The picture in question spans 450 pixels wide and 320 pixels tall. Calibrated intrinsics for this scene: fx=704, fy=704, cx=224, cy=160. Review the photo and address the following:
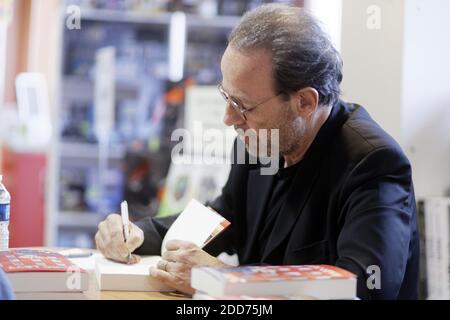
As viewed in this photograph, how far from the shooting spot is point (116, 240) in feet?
5.74

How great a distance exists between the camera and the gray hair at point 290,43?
5.58ft

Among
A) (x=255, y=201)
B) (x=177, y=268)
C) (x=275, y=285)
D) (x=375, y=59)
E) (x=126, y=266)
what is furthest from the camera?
(x=375, y=59)

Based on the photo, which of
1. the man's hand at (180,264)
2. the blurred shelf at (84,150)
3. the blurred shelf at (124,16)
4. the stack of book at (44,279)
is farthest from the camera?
the blurred shelf at (84,150)

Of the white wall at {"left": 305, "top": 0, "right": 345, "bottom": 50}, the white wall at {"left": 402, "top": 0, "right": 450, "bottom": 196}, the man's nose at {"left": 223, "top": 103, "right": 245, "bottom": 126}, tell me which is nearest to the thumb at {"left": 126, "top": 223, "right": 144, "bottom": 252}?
the man's nose at {"left": 223, "top": 103, "right": 245, "bottom": 126}

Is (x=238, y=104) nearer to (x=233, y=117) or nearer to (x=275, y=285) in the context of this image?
(x=233, y=117)

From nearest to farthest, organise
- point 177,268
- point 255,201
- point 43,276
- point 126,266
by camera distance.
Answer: point 43,276
point 177,268
point 126,266
point 255,201

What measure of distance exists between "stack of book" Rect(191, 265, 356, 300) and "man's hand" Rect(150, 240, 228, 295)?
1.00 ft

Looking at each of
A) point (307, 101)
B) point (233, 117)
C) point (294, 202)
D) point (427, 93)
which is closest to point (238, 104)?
point (233, 117)

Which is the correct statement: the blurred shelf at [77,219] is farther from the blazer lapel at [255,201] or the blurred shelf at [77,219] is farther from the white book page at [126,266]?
the white book page at [126,266]

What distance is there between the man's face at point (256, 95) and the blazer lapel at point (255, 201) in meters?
0.14

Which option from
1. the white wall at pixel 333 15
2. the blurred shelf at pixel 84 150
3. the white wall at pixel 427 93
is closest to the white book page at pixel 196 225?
the white wall at pixel 333 15

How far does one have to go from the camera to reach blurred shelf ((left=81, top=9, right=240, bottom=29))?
436cm

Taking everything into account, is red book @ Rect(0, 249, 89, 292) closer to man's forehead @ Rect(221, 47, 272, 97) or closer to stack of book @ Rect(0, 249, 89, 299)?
stack of book @ Rect(0, 249, 89, 299)

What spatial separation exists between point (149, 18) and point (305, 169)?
9.36ft
